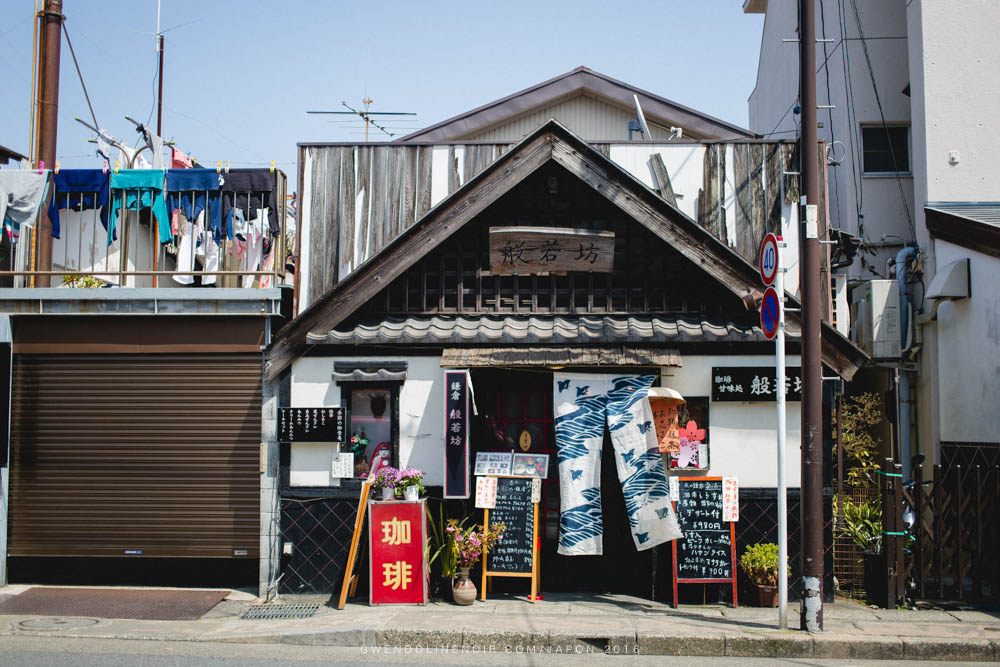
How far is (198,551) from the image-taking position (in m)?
11.1

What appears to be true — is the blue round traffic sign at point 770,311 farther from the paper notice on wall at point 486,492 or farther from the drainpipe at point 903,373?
the drainpipe at point 903,373

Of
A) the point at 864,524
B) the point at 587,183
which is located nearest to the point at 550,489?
the point at 587,183

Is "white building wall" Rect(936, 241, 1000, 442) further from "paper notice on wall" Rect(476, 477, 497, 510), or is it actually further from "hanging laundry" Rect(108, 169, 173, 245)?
"hanging laundry" Rect(108, 169, 173, 245)

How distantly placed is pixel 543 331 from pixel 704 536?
3.47 m

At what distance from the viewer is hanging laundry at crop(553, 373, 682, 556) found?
10141mm

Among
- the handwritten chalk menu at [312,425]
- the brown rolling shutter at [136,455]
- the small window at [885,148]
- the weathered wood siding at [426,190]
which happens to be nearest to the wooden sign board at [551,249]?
the weathered wood siding at [426,190]

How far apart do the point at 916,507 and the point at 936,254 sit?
17.1 feet

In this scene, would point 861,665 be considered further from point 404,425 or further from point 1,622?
point 1,622

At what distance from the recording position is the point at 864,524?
11.4m

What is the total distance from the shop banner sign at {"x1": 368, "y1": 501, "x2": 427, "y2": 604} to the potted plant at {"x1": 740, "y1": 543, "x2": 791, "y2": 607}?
4.27m

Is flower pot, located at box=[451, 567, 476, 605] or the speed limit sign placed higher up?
the speed limit sign

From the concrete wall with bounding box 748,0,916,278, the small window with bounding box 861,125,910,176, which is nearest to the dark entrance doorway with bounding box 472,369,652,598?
the concrete wall with bounding box 748,0,916,278

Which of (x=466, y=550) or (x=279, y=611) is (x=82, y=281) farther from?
(x=466, y=550)

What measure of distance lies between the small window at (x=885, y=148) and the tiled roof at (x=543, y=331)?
876cm
